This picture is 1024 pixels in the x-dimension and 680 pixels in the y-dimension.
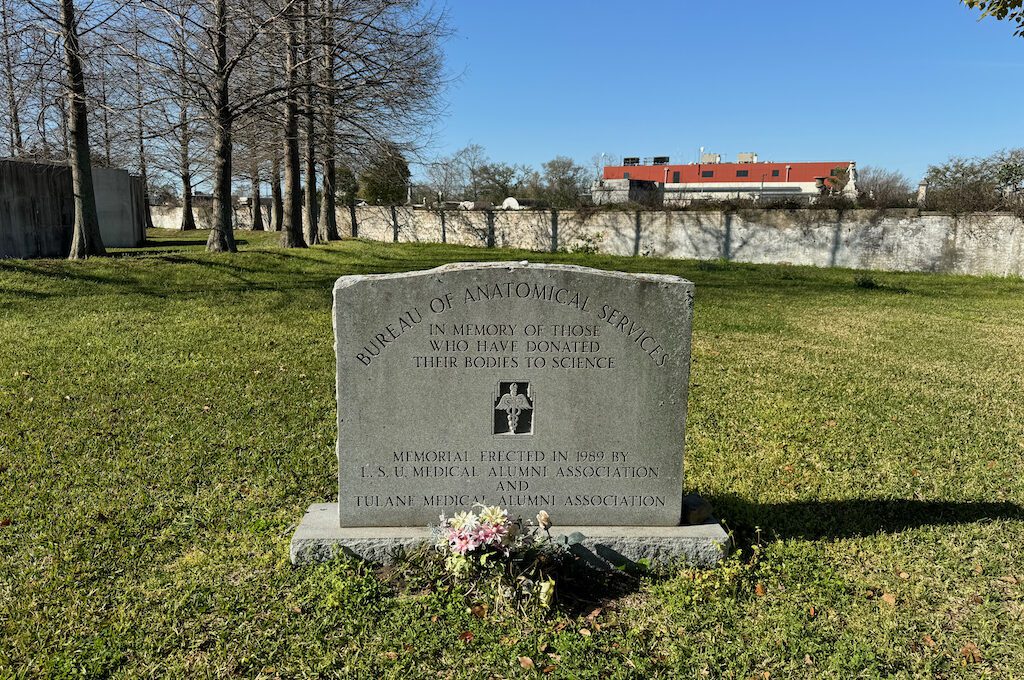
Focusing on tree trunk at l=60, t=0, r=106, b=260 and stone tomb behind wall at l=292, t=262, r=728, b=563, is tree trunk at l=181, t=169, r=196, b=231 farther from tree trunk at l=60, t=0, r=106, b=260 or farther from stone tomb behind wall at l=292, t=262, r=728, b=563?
stone tomb behind wall at l=292, t=262, r=728, b=563

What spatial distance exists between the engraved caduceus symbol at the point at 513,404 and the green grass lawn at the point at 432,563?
858 mm

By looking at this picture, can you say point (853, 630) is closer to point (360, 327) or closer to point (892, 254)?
point (360, 327)

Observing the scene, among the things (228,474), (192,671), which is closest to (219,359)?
(228,474)

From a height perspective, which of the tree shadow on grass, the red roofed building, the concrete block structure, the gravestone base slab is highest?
the red roofed building

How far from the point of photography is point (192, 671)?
2678mm

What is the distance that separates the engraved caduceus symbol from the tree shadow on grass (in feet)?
4.83

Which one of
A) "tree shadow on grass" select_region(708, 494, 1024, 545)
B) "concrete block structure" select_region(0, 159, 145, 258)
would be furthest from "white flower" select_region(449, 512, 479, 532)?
"concrete block structure" select_region(0, 159, 145, 258)

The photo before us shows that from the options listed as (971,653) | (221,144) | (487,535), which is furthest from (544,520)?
(221,144)

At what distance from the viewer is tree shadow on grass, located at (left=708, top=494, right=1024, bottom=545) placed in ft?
12.7

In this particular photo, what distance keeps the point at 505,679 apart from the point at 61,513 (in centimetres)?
290

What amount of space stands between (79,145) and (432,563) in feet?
43.9

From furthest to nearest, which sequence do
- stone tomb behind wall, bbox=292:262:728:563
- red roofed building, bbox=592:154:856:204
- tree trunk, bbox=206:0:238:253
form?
red roofed building, bbox=592:154:856:204 → tree trunk, bbox=206:0:238:253 → stone tomb behind wall, bbox=292:262:728:563

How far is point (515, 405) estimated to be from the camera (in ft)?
11.1

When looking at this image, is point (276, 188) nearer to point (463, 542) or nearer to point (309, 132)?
point (309, 132)
